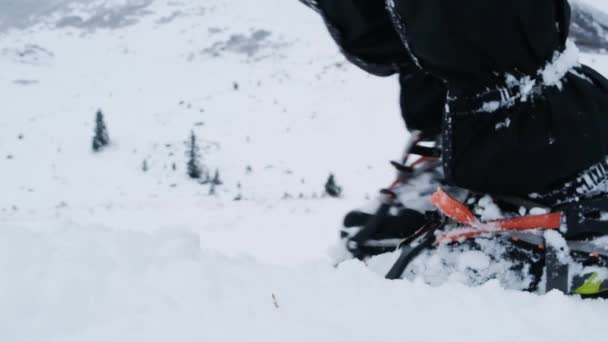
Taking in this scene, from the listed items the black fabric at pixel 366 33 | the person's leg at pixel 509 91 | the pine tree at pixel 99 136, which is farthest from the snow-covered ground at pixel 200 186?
the black fabric at pixel 366 33

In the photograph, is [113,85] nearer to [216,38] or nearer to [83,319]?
[216,38]

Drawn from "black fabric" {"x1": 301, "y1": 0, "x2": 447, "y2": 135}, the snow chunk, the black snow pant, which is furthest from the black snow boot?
the snow chunk

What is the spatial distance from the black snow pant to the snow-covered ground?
273 mm

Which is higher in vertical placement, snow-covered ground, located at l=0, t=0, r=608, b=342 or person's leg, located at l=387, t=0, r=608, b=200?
person's leg, located at l=387, t=0, r=608, b=200

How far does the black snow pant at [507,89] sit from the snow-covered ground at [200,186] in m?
0.27

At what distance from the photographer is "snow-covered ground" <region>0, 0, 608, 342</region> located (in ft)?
3.12

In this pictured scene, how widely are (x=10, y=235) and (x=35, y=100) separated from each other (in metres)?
20.0

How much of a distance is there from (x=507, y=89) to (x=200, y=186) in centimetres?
1056

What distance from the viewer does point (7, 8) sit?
3497 cm

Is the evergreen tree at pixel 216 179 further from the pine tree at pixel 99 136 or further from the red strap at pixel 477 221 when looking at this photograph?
the red strap at pixel 477 221

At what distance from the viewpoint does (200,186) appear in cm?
1128

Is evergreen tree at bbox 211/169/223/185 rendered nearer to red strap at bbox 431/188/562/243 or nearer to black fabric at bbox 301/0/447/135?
black fabric at bbox 301/0/447/135

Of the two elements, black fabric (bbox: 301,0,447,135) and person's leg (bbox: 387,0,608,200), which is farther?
black fabric (bbox: 301,0,447,135)

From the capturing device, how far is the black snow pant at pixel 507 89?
989 millimetres
